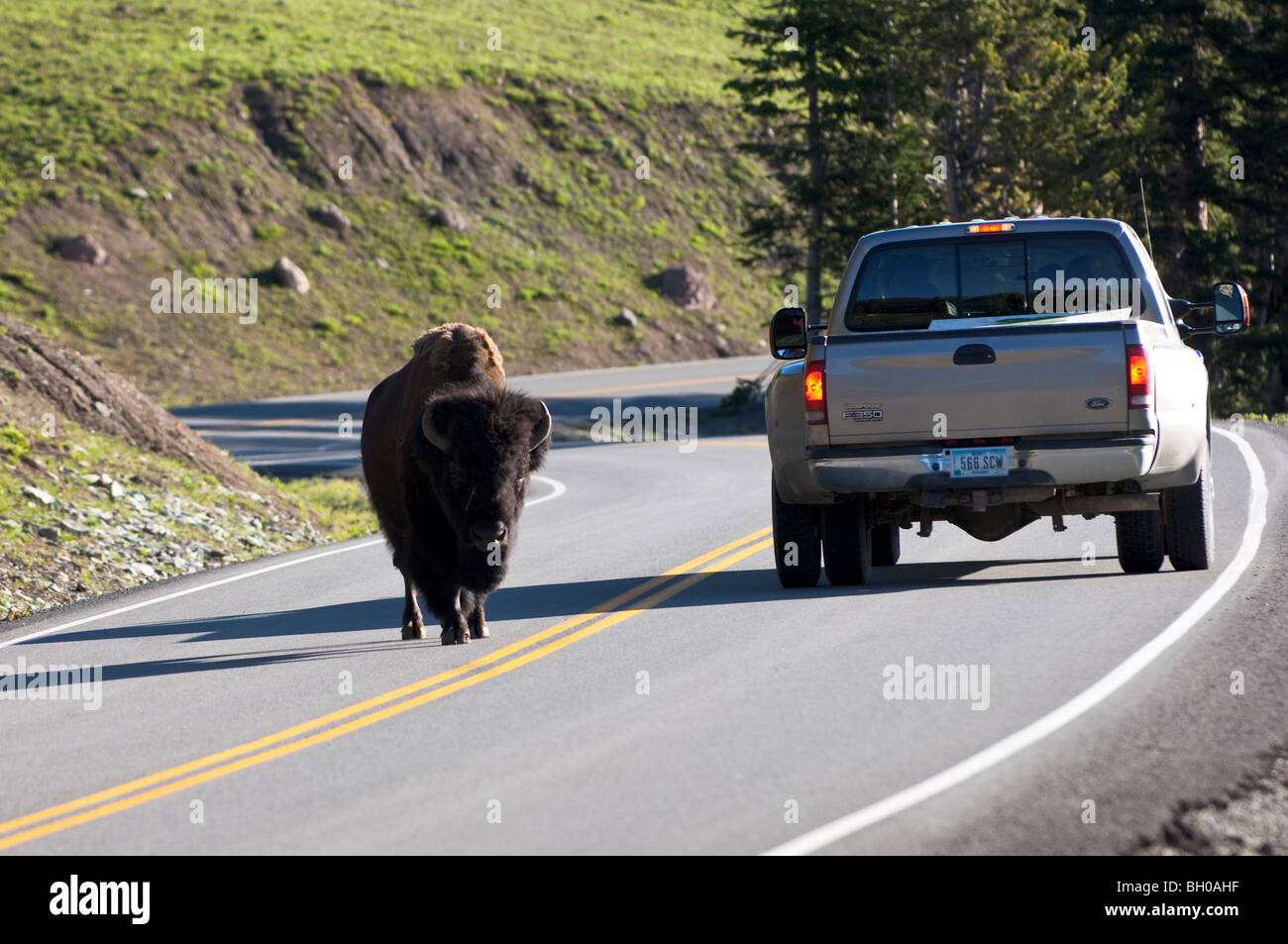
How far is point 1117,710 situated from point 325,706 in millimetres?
4105

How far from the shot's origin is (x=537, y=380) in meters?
49.3

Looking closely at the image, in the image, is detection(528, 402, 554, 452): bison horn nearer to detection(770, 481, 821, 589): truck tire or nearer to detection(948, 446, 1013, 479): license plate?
detection(770, 481, 821, 589): truck tire

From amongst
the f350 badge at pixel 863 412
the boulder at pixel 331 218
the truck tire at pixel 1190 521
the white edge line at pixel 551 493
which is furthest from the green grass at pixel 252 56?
the truck tire at pixel 1190 521

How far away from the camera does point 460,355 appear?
38.1 feet

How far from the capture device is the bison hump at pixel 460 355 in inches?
456

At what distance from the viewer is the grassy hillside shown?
50750 mm

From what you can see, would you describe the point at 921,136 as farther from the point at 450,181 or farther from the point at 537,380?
the point at 450,181

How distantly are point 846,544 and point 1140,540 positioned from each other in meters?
2.05

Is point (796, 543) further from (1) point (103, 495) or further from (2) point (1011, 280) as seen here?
(1) point (103, 495)

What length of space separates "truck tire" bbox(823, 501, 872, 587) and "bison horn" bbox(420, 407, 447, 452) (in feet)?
10.4

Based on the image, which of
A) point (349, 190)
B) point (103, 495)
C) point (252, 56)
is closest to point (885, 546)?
point (103, 495)
